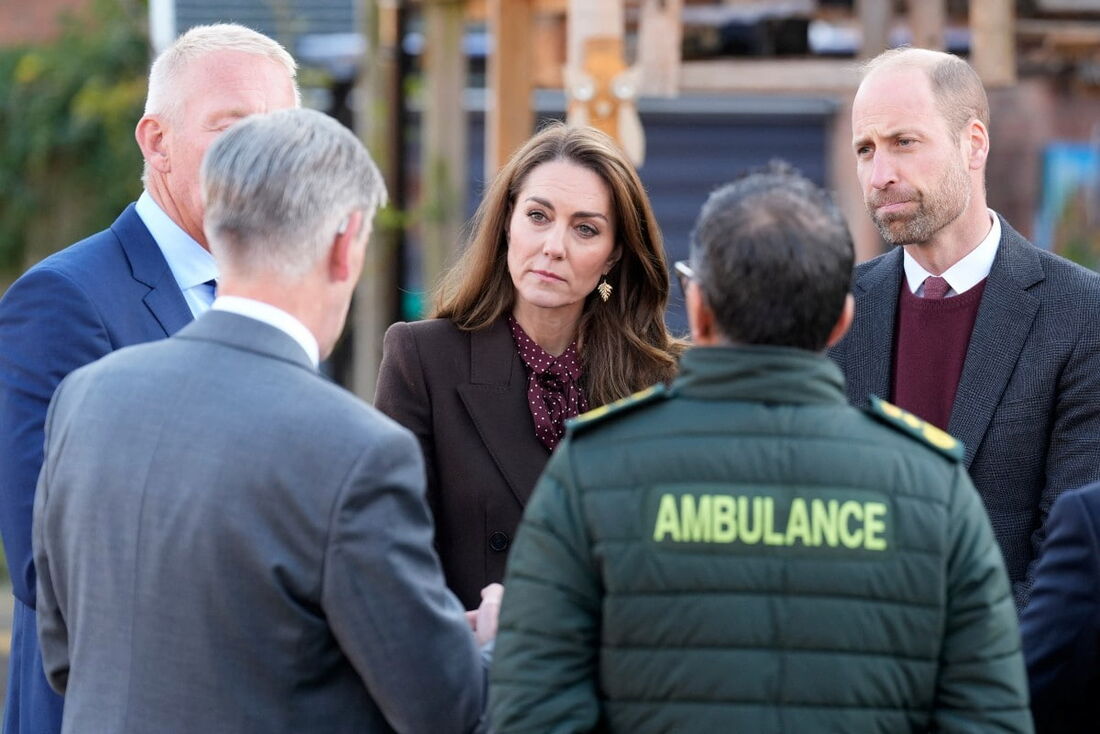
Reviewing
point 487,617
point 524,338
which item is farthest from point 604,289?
point 487,617

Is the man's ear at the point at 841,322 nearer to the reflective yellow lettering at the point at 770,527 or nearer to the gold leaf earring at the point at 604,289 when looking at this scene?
the reflective yellow lettering at the point at 770,527

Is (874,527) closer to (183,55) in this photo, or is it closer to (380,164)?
(183,55)

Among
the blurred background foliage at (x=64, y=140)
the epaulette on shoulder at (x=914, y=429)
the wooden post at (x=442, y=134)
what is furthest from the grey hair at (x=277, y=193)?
the blurred background foliage at (x=64, y=140)

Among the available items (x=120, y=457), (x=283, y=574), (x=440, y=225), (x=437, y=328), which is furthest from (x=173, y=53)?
(x=440, y=225)

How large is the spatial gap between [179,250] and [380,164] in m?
5.33

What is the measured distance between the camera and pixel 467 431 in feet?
10.2

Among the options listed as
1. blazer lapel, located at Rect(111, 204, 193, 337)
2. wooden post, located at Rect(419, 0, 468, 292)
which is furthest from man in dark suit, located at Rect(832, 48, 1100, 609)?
wooden post, located at Rect(419, 0, 468, 292)

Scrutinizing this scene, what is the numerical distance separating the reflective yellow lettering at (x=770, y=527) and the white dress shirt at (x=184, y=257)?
1.38m

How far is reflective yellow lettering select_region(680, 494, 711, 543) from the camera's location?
1.93 metres

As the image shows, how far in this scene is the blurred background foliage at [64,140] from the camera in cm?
1027

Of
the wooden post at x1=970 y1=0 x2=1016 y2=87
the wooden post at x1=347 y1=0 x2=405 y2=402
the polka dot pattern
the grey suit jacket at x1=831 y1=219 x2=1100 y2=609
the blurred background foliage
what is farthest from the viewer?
the blurred background foliage

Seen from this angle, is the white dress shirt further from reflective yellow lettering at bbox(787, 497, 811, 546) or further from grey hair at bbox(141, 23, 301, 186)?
reflective yellow lettering at bbox(787, 497, 811, 546)

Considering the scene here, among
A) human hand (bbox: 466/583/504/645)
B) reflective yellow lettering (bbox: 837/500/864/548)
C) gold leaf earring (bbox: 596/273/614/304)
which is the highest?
gold leaf earring (bbox: 596/273/614/304)

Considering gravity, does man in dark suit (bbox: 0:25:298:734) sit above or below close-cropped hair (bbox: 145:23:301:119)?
below
